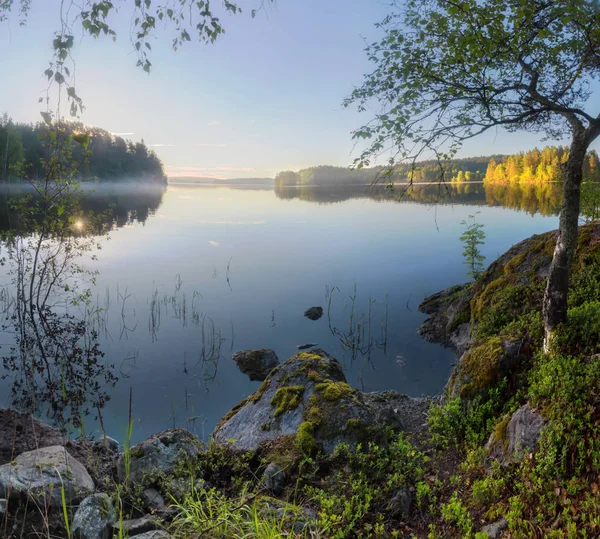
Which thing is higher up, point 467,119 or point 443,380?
→ point 467,119

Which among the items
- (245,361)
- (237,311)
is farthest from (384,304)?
(245,361)

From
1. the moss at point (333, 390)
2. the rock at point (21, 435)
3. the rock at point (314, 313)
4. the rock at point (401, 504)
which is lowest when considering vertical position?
the rock at point (21, 435)

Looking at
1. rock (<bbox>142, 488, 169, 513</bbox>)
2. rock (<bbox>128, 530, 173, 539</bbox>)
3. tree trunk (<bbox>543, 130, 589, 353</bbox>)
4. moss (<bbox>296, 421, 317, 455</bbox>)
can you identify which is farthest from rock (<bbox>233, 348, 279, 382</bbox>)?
rock (<bbox>128, 530, 173, 539</bbox>)

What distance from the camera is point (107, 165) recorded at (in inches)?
5413

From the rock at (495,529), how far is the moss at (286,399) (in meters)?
3.83

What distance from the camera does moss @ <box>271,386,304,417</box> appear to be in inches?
292

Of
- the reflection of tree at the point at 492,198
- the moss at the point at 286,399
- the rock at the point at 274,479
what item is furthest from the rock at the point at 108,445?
the reflection of tree at the point at 492,198

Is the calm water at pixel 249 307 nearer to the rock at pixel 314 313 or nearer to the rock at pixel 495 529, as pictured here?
the rock at pixel 314 313

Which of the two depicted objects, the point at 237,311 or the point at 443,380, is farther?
the point at 237,311

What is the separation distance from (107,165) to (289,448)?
15266 centimetres

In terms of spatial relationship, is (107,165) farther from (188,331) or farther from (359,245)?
(188,331)

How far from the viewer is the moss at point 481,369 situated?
22.9 ft

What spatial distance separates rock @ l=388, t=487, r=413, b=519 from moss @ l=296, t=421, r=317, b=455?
5.13 feet

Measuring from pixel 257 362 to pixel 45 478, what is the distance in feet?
26.6
